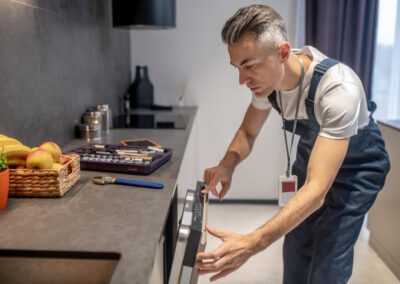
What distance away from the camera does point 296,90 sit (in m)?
1.34

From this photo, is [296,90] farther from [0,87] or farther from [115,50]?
[115,50]

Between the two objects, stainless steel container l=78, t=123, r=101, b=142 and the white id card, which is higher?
stainless steel container l=78, t=123, r=101, b=142

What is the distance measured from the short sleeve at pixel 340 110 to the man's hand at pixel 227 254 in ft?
1.22

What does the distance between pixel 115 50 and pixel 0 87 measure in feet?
4.92

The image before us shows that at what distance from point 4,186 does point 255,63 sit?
73cm

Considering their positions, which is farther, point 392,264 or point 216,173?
point 392,264

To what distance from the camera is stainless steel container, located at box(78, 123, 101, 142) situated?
182 centimetres

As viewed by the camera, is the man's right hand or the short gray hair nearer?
the short gray hair

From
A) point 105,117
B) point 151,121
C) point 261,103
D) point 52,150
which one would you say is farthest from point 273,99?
point 151,121

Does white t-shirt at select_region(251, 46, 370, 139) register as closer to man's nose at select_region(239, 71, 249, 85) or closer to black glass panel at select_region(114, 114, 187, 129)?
man's nose at select_region(239, 71, 249, 85)

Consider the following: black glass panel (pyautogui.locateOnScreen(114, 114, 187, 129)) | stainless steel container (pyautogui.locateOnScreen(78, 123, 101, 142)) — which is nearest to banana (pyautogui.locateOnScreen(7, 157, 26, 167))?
stainless steel container (pyautogui.locateOnScreen(78, 123, 101, 142))

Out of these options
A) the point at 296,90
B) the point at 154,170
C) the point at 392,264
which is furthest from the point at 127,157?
the point at 392,264

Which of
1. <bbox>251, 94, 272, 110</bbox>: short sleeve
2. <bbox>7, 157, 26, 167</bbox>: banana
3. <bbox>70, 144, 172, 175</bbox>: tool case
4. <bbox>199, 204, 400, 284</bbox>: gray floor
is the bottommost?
<bbox>199, 204, 400, 284</bbox>: gray floor

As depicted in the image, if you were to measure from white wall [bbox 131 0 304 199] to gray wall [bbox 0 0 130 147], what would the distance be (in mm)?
786
